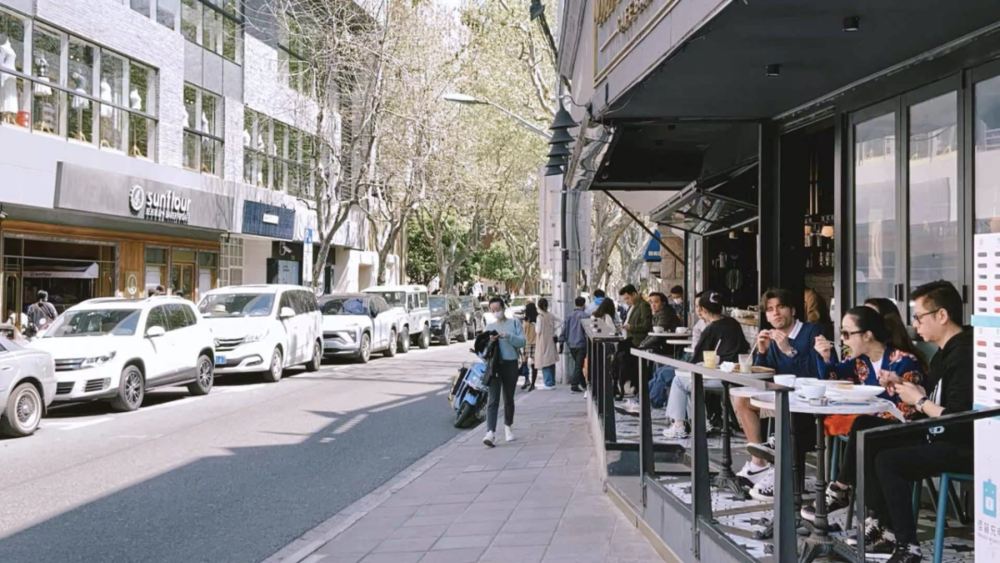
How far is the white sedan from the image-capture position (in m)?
11.0

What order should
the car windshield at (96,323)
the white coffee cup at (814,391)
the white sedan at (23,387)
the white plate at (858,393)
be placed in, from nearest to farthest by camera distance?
the white coffee cup at (814,391) → the white plate at (858,393) → the white sedan at (23,387) → the car windshield at (96,323)

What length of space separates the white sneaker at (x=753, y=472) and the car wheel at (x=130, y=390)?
→ 10.1 m

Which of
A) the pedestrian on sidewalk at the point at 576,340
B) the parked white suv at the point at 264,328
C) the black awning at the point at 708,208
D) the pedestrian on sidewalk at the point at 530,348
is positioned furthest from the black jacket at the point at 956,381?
the parked white suv at the point at 264,328

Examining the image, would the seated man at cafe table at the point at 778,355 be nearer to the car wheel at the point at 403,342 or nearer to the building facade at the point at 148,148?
the building facade at the point at 148,148

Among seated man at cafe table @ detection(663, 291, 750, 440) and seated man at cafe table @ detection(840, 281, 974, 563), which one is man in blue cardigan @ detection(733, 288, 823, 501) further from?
seated man at cafe table @ detection(840, 281, 974, 563)

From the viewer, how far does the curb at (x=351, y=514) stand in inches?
259

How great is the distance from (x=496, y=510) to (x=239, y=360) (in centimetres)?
1134

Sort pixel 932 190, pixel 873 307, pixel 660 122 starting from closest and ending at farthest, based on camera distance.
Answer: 1. pixel 873 307
2. pixel 932 190
3. pixel 660 122

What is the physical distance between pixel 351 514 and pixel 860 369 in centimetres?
Answer: 426

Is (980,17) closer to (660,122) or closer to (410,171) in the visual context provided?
(660,122)

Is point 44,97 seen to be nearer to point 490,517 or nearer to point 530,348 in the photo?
point 530,348

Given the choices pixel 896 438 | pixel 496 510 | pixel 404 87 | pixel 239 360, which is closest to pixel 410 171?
pixel 404 87

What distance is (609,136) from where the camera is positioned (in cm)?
973

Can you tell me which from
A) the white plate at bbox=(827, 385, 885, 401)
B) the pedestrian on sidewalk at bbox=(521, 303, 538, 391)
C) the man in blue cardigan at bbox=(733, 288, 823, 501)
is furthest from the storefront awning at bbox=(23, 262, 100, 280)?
the white plate at bbox=(827, 385, 885, 401)
